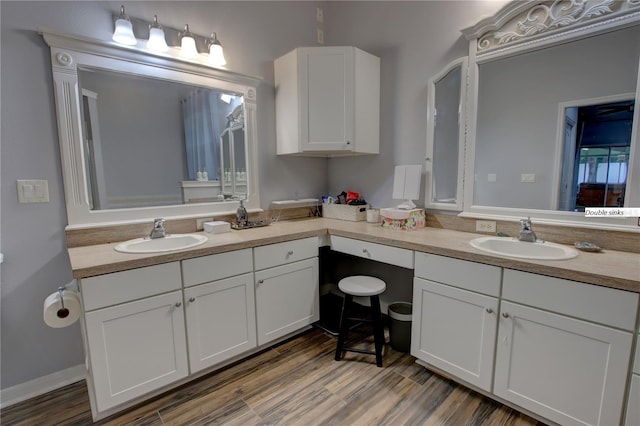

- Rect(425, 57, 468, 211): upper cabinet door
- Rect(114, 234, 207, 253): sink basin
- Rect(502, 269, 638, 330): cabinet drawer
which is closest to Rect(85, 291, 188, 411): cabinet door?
Rect(114, 234, 207, 253): sink basin

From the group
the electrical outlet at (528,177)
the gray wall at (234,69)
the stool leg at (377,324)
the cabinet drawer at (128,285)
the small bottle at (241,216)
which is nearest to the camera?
the cabinet drawer at (128,285)

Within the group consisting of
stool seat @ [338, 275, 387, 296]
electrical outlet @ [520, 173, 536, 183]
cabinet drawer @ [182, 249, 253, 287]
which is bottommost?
stool seat @ [338, 275, 387, 296]

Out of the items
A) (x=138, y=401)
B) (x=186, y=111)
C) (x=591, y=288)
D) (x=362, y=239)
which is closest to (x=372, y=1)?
(x=186, y=111)

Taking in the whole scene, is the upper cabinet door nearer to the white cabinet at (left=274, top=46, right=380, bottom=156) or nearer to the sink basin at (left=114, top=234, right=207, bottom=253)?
the white cabinet at (left=274, top=46, right=380, bottom=156)

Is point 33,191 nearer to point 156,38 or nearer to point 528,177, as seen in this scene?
point 156,38

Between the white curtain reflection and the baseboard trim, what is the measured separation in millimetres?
1358

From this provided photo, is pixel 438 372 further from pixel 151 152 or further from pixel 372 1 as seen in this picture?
pixel 372 1

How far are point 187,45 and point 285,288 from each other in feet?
5.63

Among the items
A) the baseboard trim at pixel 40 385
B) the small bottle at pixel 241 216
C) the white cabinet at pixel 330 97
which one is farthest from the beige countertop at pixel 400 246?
the baseboard trim at pixel 40 385

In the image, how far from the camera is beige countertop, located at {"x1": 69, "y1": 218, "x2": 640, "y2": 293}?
4.02 ft

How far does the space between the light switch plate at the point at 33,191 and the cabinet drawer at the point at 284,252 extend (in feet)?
3.82

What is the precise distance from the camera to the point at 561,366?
1320 mm

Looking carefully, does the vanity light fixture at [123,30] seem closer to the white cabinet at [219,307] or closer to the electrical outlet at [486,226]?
the white cabinet at [219,307]

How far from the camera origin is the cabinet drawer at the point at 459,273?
4.87 feet
